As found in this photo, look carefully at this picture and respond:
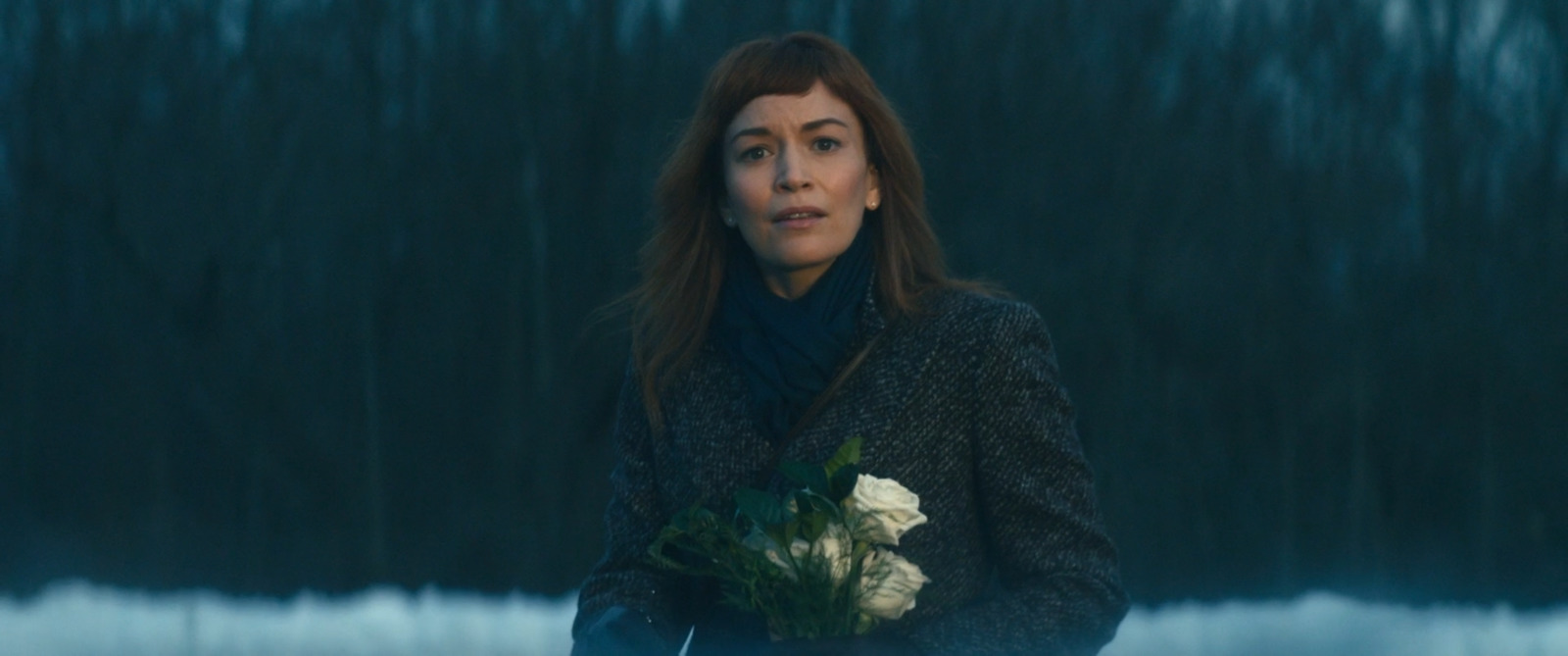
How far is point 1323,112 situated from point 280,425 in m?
2.39

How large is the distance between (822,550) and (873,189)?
511 mm

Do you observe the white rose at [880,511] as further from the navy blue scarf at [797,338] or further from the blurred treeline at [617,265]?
the blurred treeline at [617,265]

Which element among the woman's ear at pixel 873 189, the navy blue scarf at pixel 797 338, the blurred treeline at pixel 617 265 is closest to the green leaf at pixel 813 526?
the navy blue scarf at pixel 797 338

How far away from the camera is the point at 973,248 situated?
A: 12.8 feet

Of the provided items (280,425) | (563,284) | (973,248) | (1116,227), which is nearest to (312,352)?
(280,425)

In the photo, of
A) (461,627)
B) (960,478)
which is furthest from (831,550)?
(461,627)

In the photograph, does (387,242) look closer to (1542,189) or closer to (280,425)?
(280,425)

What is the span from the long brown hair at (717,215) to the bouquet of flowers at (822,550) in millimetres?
296

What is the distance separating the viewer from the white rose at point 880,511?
171cm

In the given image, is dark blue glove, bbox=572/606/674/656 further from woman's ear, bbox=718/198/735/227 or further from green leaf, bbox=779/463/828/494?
woman's ear, bbox=718/198/735/227

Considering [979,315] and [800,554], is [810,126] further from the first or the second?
[800,554]

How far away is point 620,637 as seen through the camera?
1.86m

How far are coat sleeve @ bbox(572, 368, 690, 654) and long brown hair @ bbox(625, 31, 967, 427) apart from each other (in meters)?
0.05

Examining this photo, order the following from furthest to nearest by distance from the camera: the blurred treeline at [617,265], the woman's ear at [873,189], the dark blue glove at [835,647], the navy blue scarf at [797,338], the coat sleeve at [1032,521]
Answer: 1. the blurred treeline at [617,265]
2. the woman's ear at [873,189]
3. the navy blue scarf at [797,338]
4. the coat sleeve at [1032,521]
5. the dark blue glove at [835,647]
